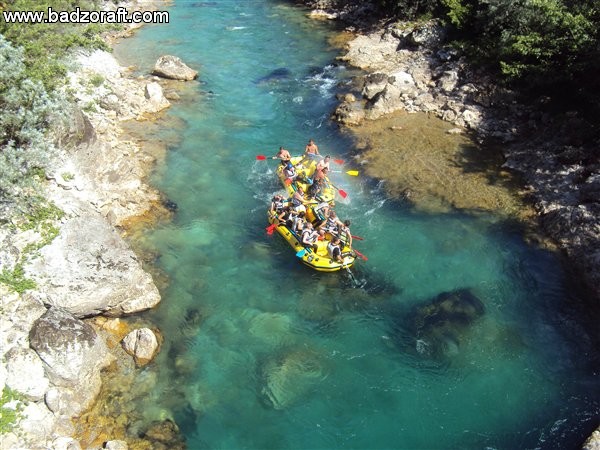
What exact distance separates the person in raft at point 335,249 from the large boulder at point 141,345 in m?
5.31

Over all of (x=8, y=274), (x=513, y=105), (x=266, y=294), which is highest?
(x=513, y=105)

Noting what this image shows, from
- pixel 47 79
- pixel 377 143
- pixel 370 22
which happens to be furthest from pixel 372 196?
pixel 370 22

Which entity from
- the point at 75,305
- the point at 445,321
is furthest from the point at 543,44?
the point at 75,305

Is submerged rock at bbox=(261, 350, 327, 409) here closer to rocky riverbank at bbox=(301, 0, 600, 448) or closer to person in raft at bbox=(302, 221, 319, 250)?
person in raft at bbox=(302, 221, 319, 250)

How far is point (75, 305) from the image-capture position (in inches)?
478

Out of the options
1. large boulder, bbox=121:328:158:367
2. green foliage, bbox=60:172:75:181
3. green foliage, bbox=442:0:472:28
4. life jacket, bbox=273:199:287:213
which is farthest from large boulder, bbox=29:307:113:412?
green foliage, bbox=442:0:472:28

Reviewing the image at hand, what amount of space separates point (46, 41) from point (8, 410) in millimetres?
11916

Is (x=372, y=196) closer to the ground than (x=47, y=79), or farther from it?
closer to the ground

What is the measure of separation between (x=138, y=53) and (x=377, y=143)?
16.3 metres

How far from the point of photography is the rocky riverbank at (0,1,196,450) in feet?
33.9

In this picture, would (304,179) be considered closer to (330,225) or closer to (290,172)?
(290,172)

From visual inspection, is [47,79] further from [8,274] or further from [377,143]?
[377,143]

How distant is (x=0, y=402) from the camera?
9867 millimetres

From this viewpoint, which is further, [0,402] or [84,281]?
[84,281]
